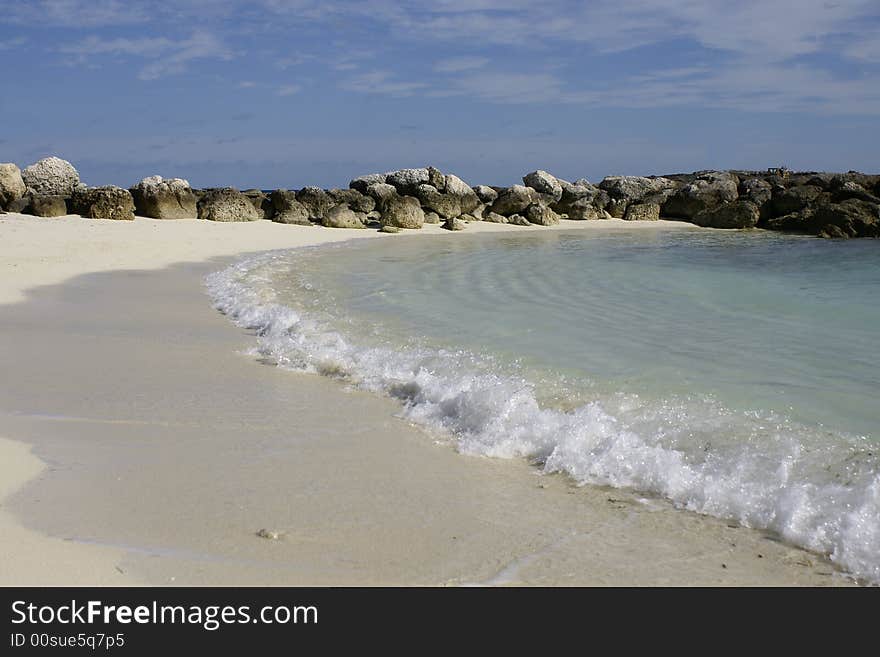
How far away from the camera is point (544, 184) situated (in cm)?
3003

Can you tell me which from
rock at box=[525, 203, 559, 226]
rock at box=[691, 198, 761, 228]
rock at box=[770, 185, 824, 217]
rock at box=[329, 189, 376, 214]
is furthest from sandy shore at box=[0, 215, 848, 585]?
rock at box=[770, 185, 824, 217]

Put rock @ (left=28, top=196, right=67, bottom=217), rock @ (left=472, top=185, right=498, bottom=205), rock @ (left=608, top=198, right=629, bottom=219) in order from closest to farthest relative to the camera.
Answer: rock @ (left=28, top=196, right=67, bottom=217), rock @ (left=472, top=185, right=498, bottom=205), rock @ (left=608, top=198, right=629, bottom=219)

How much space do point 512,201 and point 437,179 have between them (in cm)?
277

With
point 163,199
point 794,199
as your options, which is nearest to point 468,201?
point 163,199

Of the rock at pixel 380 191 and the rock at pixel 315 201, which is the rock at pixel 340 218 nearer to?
the rock at pixel 315 201

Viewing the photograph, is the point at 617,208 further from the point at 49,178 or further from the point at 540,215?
the point at 49,178

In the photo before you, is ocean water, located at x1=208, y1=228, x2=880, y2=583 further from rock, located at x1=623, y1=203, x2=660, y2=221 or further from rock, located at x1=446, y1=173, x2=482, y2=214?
rock, located at x1=623, y1=203, x2=660, y2=221

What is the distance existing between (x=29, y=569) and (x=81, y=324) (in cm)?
586

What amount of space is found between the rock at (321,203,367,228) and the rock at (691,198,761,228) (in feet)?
42.3

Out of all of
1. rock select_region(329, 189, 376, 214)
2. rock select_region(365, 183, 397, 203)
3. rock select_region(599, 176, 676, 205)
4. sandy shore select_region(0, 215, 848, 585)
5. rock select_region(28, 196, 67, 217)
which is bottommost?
sandy shore select_region(0, 215, 848, 585)

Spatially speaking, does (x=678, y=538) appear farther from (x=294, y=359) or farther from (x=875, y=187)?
(x=875, y=187)

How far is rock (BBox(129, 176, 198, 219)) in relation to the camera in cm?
2141
